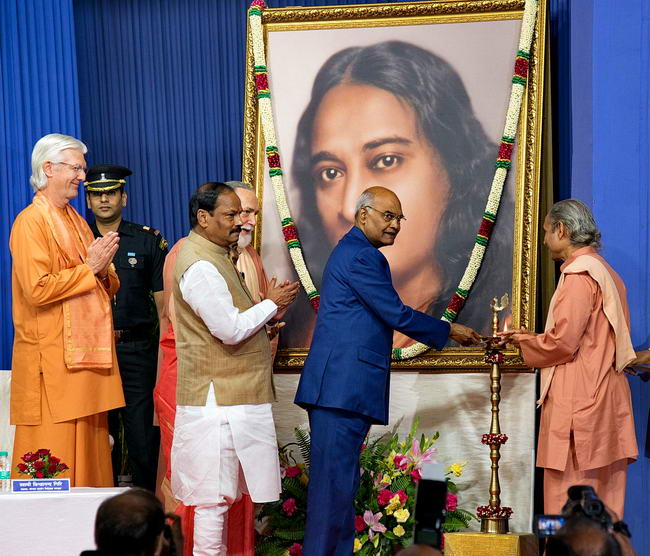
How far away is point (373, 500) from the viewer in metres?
5.76

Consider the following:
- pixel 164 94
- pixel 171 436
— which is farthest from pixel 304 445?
pixel 164 94

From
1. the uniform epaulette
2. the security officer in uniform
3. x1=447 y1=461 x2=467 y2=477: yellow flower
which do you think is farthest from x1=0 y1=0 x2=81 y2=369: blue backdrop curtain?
x1=447 y1=461 x2=467 y2=477: yellow flower

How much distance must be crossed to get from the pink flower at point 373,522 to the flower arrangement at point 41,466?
1.67 m

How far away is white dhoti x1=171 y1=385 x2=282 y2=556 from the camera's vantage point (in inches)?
192

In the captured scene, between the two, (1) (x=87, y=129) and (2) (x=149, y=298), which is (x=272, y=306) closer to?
(2) (x=149, y=298)

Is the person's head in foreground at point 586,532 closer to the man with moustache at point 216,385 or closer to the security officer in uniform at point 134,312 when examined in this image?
the man with moustache at point 216,385

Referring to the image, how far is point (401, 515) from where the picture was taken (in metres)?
5.62

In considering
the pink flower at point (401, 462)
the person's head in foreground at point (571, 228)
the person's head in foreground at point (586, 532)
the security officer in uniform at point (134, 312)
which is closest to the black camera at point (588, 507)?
the person's head in foreground at point (586, 532)

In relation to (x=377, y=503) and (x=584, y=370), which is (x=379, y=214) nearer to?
(x=584, y=370)

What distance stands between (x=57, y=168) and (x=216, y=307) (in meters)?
1.34

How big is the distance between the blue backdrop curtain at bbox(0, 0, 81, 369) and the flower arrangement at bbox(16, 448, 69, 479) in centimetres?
191

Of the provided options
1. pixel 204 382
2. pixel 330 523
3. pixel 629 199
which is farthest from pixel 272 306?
pixel 629 199

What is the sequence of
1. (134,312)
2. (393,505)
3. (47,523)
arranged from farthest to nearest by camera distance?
(134,312)
(393,505)
(47,523)

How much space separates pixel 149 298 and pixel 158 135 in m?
1.22
